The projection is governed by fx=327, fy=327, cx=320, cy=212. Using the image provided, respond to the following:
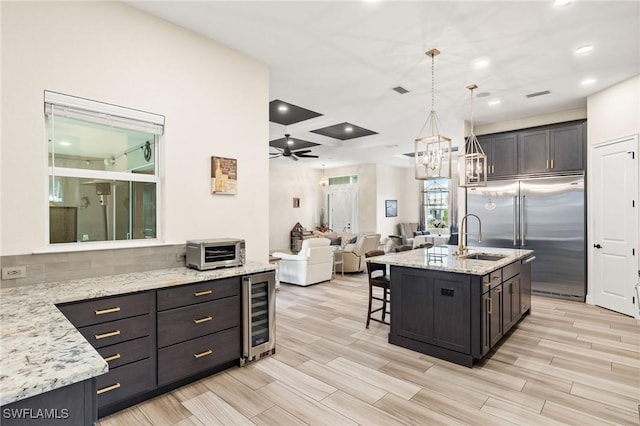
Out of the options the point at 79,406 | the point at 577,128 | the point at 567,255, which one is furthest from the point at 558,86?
the point at 79,406

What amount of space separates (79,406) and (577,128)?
6.92m

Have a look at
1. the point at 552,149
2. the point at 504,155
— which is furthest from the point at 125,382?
the point at 552,149

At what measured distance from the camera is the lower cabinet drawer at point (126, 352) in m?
2.23

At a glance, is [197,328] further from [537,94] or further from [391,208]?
[391,208]

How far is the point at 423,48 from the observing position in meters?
3.51

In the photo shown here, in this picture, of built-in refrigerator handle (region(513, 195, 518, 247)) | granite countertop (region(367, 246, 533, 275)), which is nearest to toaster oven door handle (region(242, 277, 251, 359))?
granite countertop (region(367, 246, 533, 275))

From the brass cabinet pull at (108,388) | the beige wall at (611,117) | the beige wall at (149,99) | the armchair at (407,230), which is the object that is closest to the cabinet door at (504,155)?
the beige wall at (611,117)

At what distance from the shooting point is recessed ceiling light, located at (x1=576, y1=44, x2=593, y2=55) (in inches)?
138

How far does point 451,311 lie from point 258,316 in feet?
6.12

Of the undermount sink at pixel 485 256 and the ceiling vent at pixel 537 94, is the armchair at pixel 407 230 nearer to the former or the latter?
the ceiling vent at pixel 537 94

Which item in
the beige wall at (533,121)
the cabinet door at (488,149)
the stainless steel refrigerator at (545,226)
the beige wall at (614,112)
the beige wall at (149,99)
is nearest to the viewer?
the beige wall at (149,99)

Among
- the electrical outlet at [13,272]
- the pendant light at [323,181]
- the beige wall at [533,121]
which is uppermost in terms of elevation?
the beige wall at [533,121]

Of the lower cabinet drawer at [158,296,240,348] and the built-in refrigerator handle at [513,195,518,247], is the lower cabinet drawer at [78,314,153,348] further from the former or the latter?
the built-in refrigerator handle at [513,195,518,247]

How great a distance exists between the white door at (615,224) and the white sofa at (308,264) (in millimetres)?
4506
